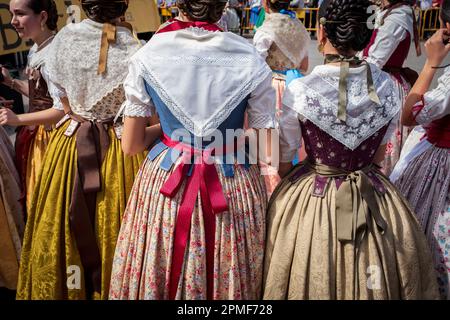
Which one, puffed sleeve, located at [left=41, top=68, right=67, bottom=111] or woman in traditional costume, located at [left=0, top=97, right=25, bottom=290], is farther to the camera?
woman in traditional costume, located at [left=0, top=97, right=25, bottom=290]

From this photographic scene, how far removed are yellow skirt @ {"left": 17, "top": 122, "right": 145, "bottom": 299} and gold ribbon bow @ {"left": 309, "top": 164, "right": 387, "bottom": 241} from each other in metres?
0.95

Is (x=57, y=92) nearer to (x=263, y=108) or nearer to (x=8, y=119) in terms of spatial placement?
(x=8, y=119)

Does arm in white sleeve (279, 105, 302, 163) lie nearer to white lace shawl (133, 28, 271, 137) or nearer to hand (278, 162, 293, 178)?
hand (278, 162, 293, 178)

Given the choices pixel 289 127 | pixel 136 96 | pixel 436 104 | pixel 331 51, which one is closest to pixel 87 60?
pixel 136 96

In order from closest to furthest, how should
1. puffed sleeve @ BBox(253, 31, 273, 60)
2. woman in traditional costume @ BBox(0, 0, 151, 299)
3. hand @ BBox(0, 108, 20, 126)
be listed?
woman in traditional costume @ BBox(0, 0, 151, 299) < hand @ BBox(0, 108, 20, 126) < puffed sleeve @ BBox(253, 31, 273, 60)

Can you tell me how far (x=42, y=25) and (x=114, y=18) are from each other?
0.78 m

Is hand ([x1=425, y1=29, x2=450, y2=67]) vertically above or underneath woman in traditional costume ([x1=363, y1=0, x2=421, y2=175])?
above

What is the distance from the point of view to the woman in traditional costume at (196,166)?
1.58 m

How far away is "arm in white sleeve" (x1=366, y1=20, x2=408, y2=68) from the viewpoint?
351cm

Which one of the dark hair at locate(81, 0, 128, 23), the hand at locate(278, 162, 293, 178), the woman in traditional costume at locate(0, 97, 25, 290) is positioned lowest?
the woman in traditional costume at locate(0, 97, 25, 290)

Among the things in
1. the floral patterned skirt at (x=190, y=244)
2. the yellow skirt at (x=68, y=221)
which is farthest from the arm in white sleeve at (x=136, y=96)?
the yellow skirt at (x=68, y=221)

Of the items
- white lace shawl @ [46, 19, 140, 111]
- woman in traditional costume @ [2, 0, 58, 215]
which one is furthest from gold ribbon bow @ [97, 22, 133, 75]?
woman in traditional costume @ [2, 0, 58, 215]

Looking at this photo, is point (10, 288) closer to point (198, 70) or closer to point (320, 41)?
point (198, 70)
